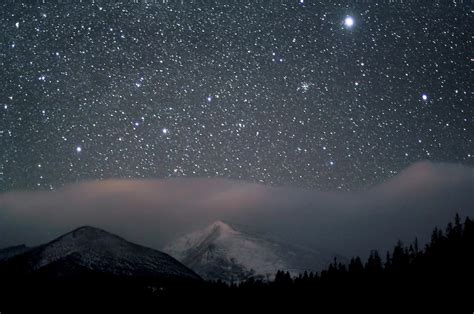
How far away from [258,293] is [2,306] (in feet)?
162

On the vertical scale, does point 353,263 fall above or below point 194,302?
above

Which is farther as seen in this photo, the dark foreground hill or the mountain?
the mountain

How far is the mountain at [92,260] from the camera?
100188 mm

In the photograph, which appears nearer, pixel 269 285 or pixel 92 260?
pixel 269 285

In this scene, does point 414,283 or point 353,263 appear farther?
point 353,263

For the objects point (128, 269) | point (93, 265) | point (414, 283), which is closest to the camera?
point (414, 283)

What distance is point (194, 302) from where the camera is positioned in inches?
3214

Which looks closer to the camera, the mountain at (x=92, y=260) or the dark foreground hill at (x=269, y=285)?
the dark foreground hill at (x=269, y=285)

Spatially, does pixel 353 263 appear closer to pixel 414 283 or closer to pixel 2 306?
pixel 414 283

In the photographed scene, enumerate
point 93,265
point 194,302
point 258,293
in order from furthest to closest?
point 93,265
point 258,293
point 194,302

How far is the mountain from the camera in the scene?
100m

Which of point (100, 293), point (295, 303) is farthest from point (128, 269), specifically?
point (295, 303)

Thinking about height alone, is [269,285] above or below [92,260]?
below

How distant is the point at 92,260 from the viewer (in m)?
112
